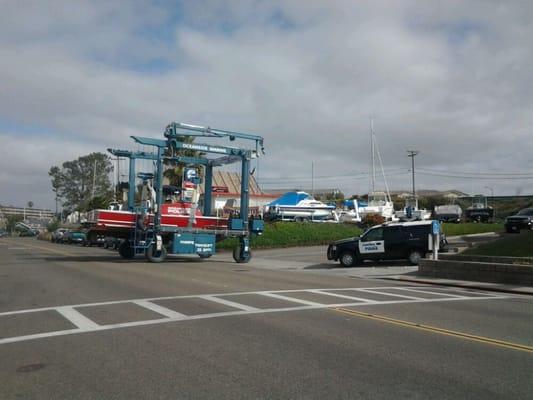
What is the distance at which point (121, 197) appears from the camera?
58188mm

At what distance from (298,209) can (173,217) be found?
28485 mm

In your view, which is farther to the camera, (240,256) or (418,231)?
(240,256)

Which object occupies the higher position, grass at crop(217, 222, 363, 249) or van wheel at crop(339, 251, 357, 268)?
grass at crop(217, 222, 363, 249)

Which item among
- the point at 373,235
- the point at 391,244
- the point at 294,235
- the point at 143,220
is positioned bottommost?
the point at 391,244

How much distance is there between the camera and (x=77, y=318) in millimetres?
10656

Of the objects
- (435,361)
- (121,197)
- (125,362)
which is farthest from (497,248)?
(121,197)

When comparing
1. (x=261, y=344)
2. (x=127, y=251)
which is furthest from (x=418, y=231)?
(x=261, y=344)

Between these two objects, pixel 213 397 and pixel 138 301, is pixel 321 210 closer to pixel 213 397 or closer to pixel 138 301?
pixel 138 301

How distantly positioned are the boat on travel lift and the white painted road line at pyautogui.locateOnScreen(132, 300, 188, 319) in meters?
40.1

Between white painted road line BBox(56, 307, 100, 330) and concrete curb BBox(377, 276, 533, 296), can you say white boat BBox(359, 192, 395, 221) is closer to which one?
concrete curb BBox(377, 276, 533, 296)

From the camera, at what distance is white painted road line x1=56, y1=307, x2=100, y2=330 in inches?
385

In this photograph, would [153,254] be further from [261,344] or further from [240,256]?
[261,344]

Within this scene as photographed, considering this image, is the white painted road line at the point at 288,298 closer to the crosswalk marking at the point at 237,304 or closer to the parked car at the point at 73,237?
the crosswalk marking at the point at 237,304

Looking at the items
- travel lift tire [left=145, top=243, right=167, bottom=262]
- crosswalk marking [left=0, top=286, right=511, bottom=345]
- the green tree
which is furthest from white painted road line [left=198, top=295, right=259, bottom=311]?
the green tree
